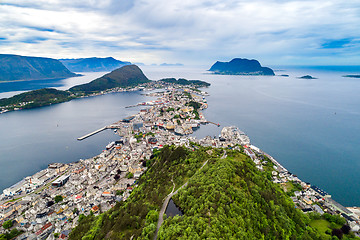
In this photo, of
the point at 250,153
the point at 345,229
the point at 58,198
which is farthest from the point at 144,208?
the point at 250,153

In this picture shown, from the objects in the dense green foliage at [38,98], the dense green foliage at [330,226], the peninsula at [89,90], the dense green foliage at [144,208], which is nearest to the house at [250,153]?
the dense green foliage at [144,208]

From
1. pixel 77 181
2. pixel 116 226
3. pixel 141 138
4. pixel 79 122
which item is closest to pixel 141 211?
pixel 116 226

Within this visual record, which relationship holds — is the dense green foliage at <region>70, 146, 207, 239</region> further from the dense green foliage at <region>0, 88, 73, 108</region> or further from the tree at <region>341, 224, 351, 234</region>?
the dense green foliage at <region>0, 88, 73, 108</region>

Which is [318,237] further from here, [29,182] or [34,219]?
[29,182]

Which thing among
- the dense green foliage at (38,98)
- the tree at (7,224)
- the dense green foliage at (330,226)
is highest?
the dense green foliage at (38,98)

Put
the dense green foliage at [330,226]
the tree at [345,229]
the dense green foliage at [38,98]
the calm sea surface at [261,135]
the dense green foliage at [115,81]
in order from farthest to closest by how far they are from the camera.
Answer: the dense green foliage at [115,81] → the dense green foliage at [38,98] → the calm sea surface at [261,135] → the tree at [345,229] → the dense green foliage at [330,226]

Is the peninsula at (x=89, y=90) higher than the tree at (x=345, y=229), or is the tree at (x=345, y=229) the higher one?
the peninsula at (x=89, y=90)

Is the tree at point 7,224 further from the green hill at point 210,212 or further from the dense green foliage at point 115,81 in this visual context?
the dense green foliage at point 115,81

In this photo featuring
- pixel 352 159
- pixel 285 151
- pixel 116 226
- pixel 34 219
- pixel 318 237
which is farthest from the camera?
pixel 285 151
